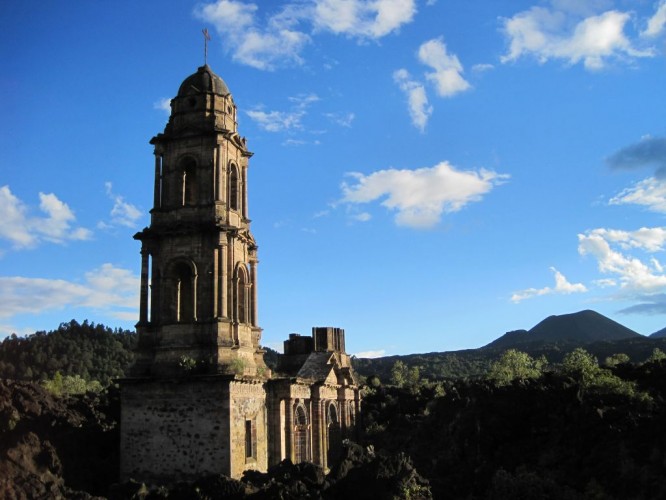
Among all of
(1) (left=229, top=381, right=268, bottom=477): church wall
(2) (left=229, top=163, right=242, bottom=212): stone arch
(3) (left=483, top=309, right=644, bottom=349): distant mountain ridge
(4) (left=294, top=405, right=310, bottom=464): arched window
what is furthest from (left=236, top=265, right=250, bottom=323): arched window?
(3) (left=483, top=309, right=644, bottom=349): distant mountain ridge

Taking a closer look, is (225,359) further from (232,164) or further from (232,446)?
(232,164)

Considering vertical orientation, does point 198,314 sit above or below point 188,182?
below

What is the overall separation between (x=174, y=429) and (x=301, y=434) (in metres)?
9.60

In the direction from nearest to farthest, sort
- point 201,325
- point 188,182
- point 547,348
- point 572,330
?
point 201,325 < point 188,182 < point 547,348 < point 572,330

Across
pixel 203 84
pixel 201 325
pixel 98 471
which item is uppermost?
pixel 203 84

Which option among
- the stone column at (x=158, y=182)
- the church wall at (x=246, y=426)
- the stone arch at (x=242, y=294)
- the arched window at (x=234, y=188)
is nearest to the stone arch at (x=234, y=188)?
the arched window at (x=234, y=188)

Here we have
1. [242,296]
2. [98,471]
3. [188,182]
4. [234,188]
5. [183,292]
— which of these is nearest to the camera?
[98,471]

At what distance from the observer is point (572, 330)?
591 ft

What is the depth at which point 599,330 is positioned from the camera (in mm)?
177625

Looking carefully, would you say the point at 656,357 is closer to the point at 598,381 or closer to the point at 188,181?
the point at 598,381

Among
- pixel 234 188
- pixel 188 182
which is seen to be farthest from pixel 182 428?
pixel 188 182

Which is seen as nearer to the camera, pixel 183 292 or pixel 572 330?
pixel 183 292

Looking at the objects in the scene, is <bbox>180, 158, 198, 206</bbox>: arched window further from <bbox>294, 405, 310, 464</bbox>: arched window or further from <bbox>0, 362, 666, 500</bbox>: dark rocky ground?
<bbox>294, 405, 310, 464</bbox>: arched window

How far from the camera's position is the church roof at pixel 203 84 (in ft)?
92.3
